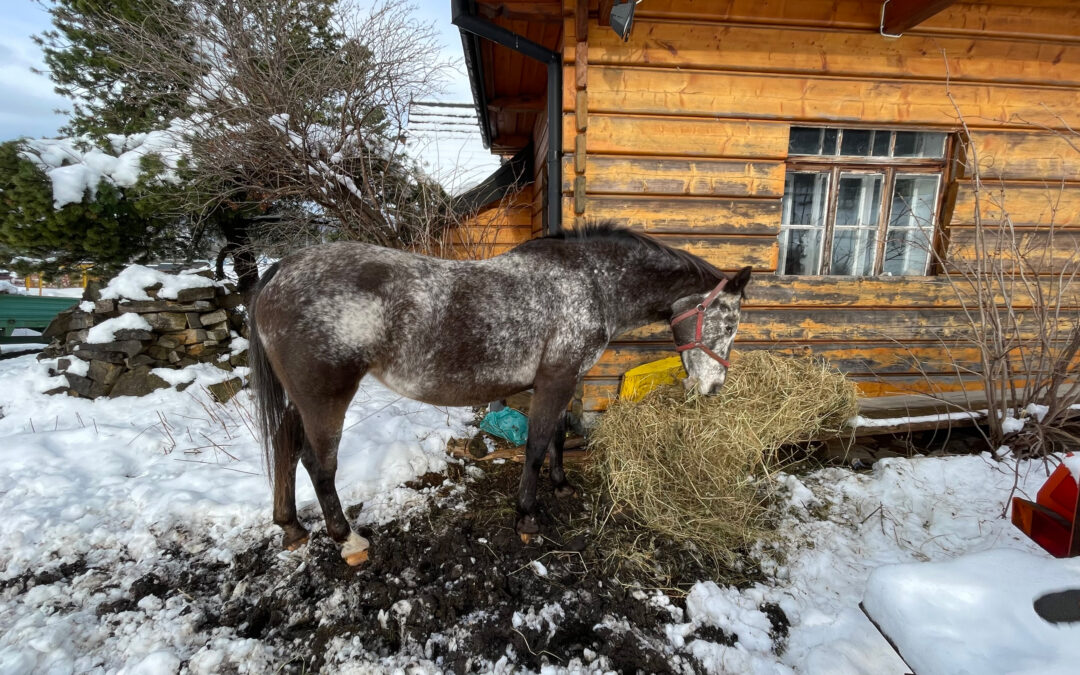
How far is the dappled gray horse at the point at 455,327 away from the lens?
2006 mm

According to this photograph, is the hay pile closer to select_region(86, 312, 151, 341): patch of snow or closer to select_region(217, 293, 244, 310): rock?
select_region(217, 293, 244, 310): rock

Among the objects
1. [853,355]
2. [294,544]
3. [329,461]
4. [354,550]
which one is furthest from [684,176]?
A: [294,544]

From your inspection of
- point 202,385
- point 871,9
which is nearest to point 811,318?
point 871,9

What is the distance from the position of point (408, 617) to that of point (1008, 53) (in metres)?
5.93

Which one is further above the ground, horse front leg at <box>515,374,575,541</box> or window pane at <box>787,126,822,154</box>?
window pane at <box>787,126,822,154</box>

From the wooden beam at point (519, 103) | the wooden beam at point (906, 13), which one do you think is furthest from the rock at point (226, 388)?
Result: the wooden beam at point (906, 13)

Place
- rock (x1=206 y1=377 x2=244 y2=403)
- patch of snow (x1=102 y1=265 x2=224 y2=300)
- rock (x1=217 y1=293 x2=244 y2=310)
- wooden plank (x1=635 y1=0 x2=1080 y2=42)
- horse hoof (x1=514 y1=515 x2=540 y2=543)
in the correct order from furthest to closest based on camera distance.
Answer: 1. rock (x1=217 y1=293 x2=244 y2=310)
2. patch of snow (x1=102 y1=265 x2=224 y2=300)
3. rock (x1=206 y1=377 x2=244 y2=403)
4. wooden plank (x1=635 y1=0 x2=1080 y2=42)
5. horse hoof (x1=514 y1=515 x2=540 y2=543)

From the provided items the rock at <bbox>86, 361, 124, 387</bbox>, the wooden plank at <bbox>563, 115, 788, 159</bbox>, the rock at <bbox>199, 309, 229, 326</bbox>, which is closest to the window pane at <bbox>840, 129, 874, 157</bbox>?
the wooden plank at <bbox>563, 115, 788, 159</bbox>

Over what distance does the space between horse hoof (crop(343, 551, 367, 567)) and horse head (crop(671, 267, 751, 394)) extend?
7.45ft

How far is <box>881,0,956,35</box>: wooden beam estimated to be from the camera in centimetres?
285

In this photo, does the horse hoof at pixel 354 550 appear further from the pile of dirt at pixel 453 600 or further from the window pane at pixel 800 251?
the window pane at pixel 800 251

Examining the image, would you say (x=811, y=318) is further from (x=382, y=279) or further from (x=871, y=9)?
(x=382, y=279)

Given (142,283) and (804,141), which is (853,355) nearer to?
(804,141)

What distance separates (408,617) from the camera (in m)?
1.88
